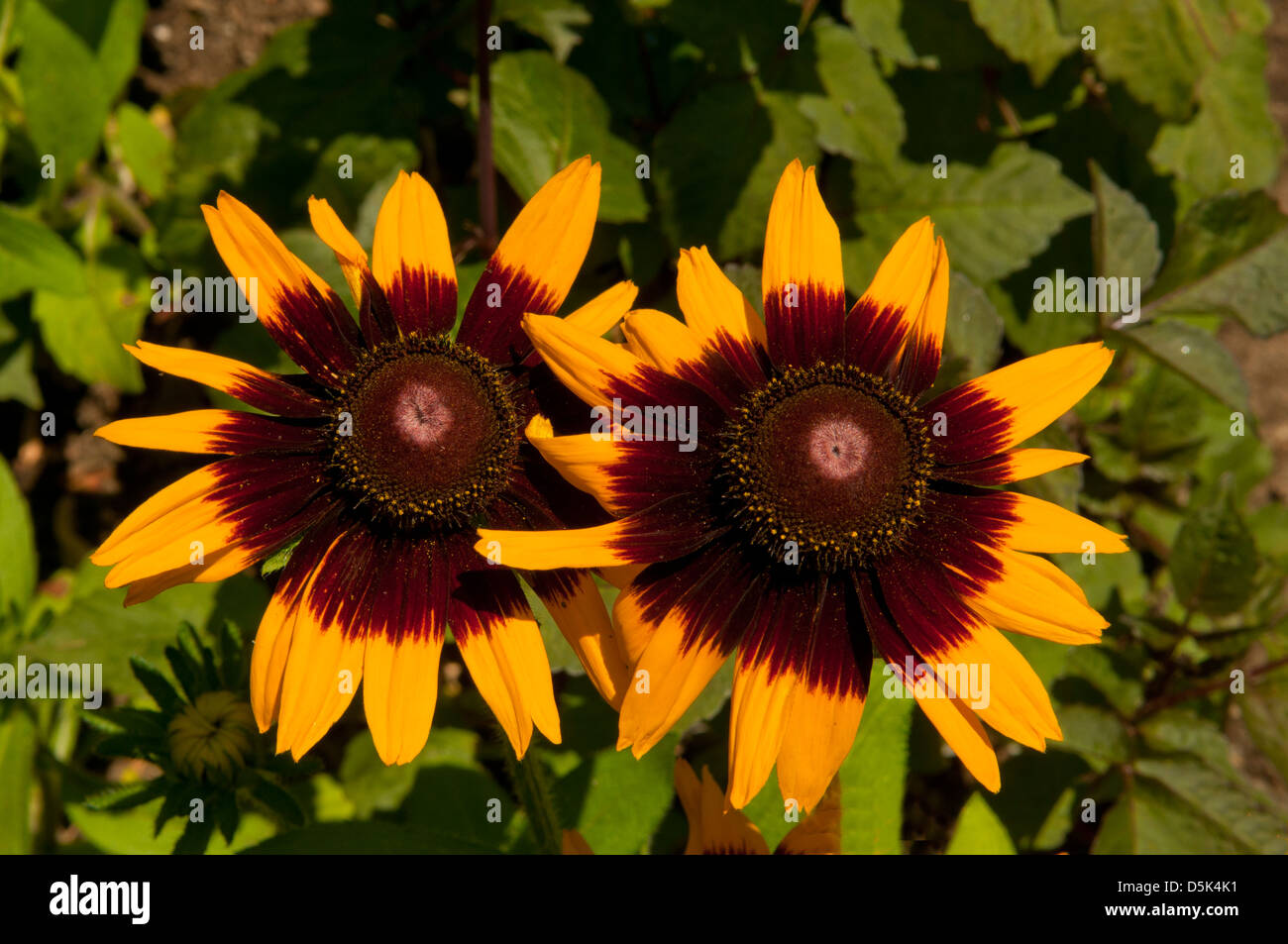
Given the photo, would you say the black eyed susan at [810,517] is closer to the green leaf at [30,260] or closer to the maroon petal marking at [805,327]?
the maroon petal marking at [805,327]

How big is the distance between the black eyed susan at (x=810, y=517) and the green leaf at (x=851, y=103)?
98 centimetres

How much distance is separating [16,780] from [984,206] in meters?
2.86

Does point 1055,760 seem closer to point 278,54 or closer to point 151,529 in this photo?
point 151,529

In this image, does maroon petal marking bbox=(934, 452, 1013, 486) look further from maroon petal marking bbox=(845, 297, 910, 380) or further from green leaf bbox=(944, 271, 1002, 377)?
green leaf bbox=(944, 271, 1002, 377)

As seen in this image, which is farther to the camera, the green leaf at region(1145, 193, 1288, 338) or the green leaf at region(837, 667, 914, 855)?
the green leaf at region(1145, 193, 1288, 338)

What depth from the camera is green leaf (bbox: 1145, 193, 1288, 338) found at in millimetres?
2617

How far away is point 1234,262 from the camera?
265 centimetres

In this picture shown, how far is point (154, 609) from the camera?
2566 mm

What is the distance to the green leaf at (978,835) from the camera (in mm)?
2322

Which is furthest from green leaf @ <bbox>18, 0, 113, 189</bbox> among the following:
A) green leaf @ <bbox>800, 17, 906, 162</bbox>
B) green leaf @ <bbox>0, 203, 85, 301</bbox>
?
green leaf @ <bbox>800, 17, 906, 162</bbox>

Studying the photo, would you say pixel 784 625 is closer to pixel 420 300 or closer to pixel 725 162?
pixel 420 300

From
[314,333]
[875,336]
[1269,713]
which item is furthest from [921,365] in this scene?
[1269,713]

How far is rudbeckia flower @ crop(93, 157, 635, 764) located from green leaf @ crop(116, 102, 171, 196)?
1939 millimetres
